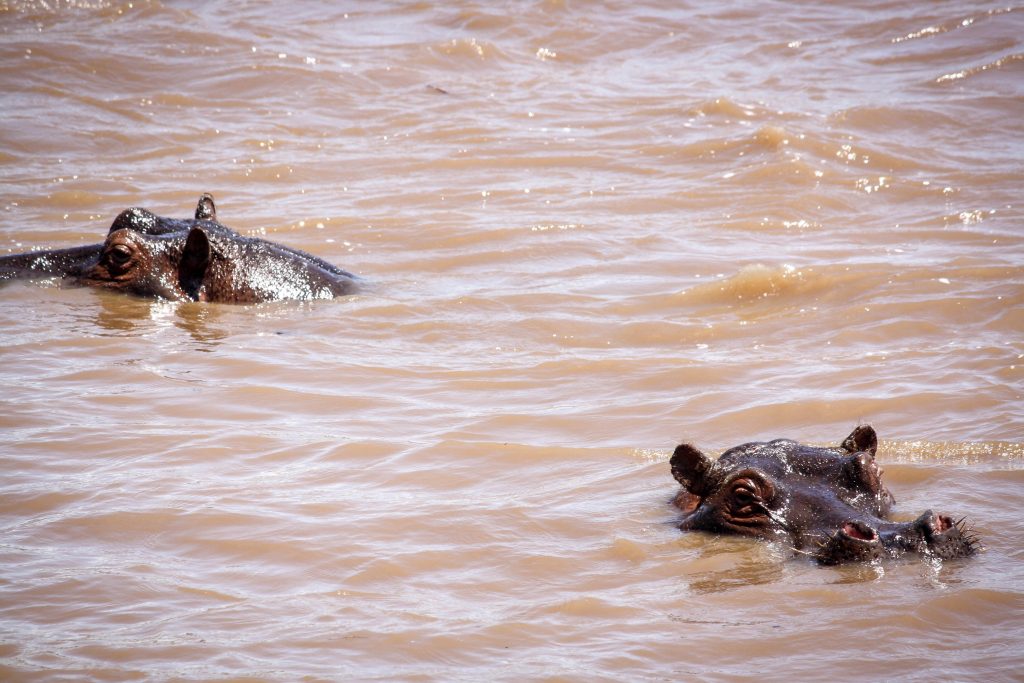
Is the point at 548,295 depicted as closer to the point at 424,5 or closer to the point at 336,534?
the point at 336,534

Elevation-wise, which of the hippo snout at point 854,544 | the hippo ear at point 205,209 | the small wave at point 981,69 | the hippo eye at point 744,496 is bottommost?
the hippo snout at point 854,544

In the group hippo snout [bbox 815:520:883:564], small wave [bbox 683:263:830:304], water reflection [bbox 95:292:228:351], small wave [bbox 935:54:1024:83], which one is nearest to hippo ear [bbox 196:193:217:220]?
water reflection [bbox 95:292:228:351]

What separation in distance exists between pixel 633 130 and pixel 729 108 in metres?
1.40

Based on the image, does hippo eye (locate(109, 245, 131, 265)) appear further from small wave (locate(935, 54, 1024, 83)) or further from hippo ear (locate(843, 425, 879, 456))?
small wave (locate(935, 54, 1024, 83))

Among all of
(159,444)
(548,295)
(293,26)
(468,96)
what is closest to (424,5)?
(293,26)

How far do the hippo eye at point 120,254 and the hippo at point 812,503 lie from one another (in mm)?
5274

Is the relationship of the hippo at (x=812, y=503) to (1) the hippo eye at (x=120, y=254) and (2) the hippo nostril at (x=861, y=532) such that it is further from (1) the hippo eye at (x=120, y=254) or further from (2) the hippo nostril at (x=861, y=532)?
(1) the hippo eye at (x=120, y=254)

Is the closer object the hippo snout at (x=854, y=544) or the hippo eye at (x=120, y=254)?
the hippo snout at (x=854, y=544)

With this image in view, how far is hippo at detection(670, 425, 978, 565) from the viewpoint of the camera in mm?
5328

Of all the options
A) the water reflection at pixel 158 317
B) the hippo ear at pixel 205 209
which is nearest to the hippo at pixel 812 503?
the water reflection at pixel 158 317

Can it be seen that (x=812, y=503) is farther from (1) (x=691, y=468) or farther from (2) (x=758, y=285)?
(2) (x=758, y=285)

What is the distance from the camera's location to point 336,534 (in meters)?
5.88

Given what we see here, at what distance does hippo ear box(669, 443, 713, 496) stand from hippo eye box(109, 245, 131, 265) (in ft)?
17.3

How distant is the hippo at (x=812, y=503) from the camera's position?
17.5 feet
